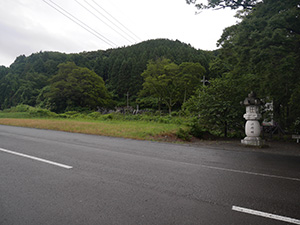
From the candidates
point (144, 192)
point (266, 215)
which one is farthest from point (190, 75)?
point (266, 215)

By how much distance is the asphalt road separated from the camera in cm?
264

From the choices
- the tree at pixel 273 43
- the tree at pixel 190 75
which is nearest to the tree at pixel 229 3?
the tree at pixel 273 43

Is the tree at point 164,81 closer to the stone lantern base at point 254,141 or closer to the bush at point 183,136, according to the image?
Answer: the bush at point 183,136

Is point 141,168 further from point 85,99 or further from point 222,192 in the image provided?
point 85,99

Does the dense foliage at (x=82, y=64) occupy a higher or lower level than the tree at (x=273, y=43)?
higher

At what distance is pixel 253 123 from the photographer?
9.88 m

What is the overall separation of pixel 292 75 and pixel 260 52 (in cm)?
279

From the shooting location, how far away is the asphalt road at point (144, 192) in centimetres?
264

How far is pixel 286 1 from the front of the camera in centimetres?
881

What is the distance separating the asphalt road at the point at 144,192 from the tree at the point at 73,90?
42.7m

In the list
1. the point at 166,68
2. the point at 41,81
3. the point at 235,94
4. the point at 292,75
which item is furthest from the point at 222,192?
the point at 41,81

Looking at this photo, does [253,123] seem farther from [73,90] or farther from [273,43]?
[73,90]

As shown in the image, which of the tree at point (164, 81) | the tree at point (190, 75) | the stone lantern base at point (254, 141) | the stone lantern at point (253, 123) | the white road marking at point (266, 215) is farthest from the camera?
the tree at point (164, 81)

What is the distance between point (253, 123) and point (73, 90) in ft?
141
